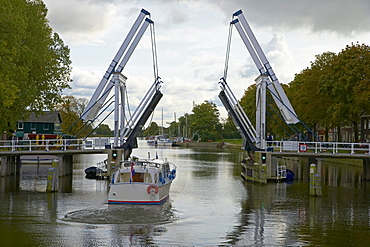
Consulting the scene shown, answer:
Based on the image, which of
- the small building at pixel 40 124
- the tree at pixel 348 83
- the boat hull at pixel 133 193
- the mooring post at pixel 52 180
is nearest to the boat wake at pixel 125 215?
the boat hull at pixel 133 193

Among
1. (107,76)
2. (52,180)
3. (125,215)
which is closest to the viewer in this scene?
(125,215)

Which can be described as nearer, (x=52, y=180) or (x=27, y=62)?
(x=52, y=180)

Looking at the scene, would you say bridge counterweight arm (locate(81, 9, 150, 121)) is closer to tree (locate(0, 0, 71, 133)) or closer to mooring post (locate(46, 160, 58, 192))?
tree (locate(0, 0, 71, 133))

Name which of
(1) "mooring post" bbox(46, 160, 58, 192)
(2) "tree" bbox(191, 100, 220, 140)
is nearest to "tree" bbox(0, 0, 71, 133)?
(1) "mooring post" bbox(46, 160, 58, 192)

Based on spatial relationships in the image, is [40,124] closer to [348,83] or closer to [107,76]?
[107,76]

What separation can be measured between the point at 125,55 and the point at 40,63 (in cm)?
740

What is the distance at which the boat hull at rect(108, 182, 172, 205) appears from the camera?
89.0 feet

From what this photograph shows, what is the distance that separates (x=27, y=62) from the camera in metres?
37.9

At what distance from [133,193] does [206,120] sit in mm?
123604

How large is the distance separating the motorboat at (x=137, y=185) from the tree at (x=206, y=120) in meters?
119

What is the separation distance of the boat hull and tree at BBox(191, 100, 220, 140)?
120751 millimetres

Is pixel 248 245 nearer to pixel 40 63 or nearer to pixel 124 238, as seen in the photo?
pixel 124 238

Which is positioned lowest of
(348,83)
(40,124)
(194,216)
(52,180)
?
(194,216)

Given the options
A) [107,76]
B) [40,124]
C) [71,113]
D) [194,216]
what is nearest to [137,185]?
[194,216]
